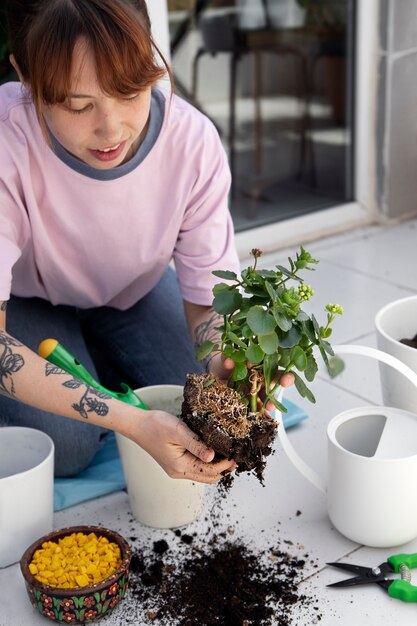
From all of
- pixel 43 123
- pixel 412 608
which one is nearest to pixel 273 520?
pixel 412 608

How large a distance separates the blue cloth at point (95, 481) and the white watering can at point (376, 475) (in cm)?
34

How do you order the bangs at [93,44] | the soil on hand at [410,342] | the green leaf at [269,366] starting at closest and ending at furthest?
the bangs at [93,44]
the green leaf at [269,366]
the soil on hand at [410,342]

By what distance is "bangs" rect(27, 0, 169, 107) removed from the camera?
1194mm

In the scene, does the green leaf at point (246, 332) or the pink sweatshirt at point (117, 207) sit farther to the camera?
the pink sweatshirt at point (117, 207)

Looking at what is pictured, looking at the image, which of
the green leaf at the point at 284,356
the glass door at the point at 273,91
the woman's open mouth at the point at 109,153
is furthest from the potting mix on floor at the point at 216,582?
the glass door at the point at 273,91

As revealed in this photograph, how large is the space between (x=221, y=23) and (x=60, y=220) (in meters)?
2.10

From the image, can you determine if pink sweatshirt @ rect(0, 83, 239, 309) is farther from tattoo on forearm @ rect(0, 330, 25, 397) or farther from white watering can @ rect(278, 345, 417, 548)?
white watering can @ rect(278, 345, 417, 548)

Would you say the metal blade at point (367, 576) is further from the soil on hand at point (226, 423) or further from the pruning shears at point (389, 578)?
the soil on hand at point (226, 423)

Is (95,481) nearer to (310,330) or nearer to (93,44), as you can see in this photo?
(310,330)

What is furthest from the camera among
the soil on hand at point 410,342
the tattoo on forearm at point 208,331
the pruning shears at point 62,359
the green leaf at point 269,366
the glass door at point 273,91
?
the glass door at point 273,91

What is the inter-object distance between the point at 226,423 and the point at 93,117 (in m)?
0.49

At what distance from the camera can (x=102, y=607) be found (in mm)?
1290

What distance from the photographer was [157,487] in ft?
4.89

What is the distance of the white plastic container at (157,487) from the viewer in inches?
57.7
